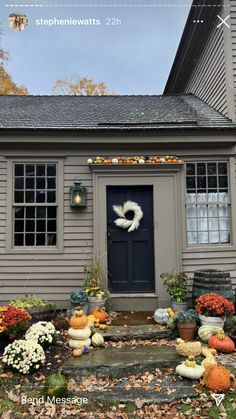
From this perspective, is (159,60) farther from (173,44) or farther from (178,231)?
(178,231)

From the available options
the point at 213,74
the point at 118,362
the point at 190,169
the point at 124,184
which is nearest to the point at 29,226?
the point at 124,184

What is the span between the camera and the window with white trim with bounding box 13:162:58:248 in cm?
549

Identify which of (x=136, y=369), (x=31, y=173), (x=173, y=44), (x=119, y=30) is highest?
(x=173, y=44)

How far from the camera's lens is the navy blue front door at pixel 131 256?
5430mm

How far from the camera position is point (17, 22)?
7.25 meters

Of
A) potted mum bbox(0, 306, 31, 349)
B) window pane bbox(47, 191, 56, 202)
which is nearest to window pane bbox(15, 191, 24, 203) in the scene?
window pane bbox(47, 191, 56, 202)

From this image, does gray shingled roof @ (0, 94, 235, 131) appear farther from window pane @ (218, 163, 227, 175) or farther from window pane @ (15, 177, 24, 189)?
window pane @ (15, 177, 24, 189)

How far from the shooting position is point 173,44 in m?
8.74

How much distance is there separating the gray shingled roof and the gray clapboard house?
7 centimetres

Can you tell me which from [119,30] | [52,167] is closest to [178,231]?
[52,167]

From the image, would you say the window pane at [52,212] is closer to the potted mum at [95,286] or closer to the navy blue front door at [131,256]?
the navy blue front door at [131,256]

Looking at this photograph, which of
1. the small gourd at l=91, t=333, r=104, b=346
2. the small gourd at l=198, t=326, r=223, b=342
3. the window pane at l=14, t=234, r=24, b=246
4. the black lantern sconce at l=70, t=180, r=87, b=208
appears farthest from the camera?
the window pane at l=14, t=234, r=24, b=246

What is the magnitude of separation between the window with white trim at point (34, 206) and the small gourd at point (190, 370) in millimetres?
3009

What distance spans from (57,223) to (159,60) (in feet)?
23.7
